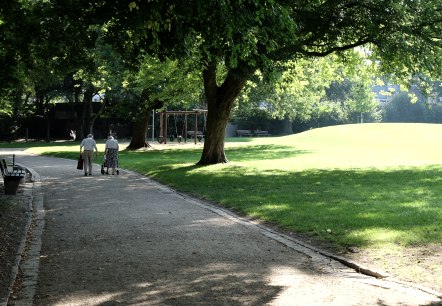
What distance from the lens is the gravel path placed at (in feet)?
19.5

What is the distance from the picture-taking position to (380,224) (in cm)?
985

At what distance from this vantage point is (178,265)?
24.1 feet

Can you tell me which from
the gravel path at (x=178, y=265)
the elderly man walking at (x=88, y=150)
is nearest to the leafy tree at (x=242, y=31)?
the gravel path at (x=178, y=265)

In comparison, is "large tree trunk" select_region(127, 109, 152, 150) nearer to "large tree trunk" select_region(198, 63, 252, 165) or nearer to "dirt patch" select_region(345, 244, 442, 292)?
"large tree trunk" select_region(198, 63, 252, 165)

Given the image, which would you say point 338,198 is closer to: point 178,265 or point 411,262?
point 411,262

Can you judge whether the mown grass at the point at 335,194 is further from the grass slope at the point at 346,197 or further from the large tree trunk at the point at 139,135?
the large tree trunk at the point at 139,135

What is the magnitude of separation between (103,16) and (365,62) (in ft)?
54.9

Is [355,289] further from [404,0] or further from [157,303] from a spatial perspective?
[404,0]

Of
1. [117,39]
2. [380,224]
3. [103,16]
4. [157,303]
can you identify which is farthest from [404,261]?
[117,39]

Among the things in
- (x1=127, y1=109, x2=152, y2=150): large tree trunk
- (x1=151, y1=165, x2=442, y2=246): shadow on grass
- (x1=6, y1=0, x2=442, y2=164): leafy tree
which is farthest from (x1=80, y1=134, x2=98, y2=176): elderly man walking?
(x1=127, y1=109, x2=152, y2=150): large tree trunk

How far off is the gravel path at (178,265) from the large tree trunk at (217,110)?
1036cm

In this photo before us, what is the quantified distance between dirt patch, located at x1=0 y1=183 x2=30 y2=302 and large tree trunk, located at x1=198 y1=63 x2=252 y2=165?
8.66 meters

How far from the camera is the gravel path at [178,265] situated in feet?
19.5

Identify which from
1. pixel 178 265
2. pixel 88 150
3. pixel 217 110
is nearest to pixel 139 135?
pixel 217 110
